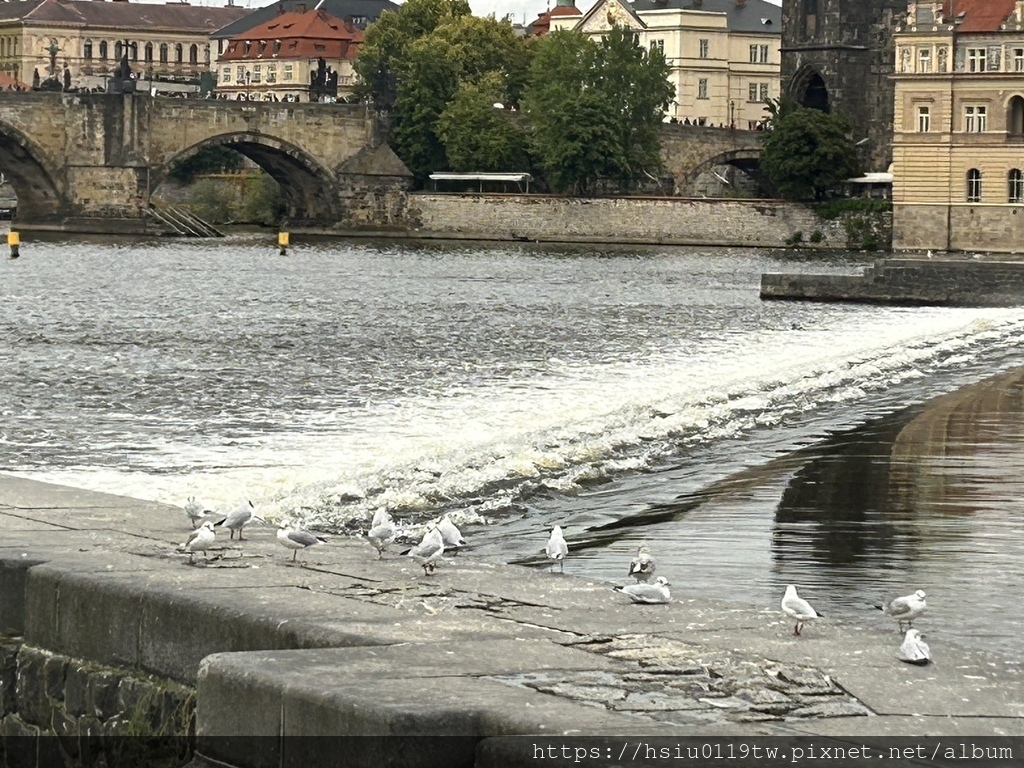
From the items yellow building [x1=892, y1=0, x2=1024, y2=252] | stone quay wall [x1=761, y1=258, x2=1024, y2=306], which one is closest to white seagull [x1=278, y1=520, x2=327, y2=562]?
stone quay wall [x1=761, y1=258, x2=1024, y2=306]

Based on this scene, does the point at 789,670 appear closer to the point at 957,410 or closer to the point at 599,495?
the point at 599,495

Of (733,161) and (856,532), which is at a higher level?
(733,161)

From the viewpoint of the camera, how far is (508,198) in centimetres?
9494

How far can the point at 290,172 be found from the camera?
10138 centimetres

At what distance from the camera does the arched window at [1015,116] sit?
7406cm

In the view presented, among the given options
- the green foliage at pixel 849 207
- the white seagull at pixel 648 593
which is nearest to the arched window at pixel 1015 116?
the green foliage at pixel 849 207

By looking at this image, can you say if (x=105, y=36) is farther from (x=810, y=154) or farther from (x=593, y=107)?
(x=810, y=154)

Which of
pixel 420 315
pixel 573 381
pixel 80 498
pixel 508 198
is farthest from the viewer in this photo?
pixel 508 198

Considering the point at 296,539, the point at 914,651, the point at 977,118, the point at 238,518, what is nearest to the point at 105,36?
the point at 977,118

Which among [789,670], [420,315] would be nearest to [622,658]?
[789,670]

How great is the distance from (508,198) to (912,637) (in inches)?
3468

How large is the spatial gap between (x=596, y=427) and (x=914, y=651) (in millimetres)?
14887

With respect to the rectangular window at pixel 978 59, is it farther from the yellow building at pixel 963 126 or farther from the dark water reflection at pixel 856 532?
the dark water reflection at pixel 856 532

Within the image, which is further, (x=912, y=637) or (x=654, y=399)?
(x=654, y=399)
